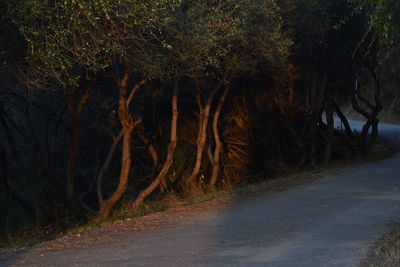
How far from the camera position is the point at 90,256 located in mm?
8844

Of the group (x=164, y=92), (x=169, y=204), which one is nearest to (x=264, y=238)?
(x=169, y=204)

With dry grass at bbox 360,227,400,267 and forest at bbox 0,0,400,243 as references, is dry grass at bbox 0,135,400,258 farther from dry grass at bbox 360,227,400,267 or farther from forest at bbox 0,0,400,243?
dry grass at bbox 360,227,400,267

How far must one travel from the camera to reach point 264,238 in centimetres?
955

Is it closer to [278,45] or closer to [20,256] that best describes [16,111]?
[278,45]

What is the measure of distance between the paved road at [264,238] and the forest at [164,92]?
2.81 meters

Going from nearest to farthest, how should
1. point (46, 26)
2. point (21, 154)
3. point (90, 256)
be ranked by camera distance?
point (90, 256) → point (46, 26) → point (21, 154)

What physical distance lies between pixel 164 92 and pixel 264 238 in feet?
33.5

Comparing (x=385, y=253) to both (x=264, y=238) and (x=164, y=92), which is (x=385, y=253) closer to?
(x=264, y=238)

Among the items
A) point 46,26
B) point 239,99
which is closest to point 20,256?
point 46,26

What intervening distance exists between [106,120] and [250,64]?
5146 mm

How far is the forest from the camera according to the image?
10.8 meters

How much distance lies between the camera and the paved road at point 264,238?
27.0ft

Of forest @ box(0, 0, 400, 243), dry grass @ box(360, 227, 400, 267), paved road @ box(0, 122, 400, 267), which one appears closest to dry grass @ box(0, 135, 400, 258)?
forest @ box(0, 0, 400, 243)

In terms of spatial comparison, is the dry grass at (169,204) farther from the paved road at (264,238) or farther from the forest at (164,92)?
the paved road at (264,238)
